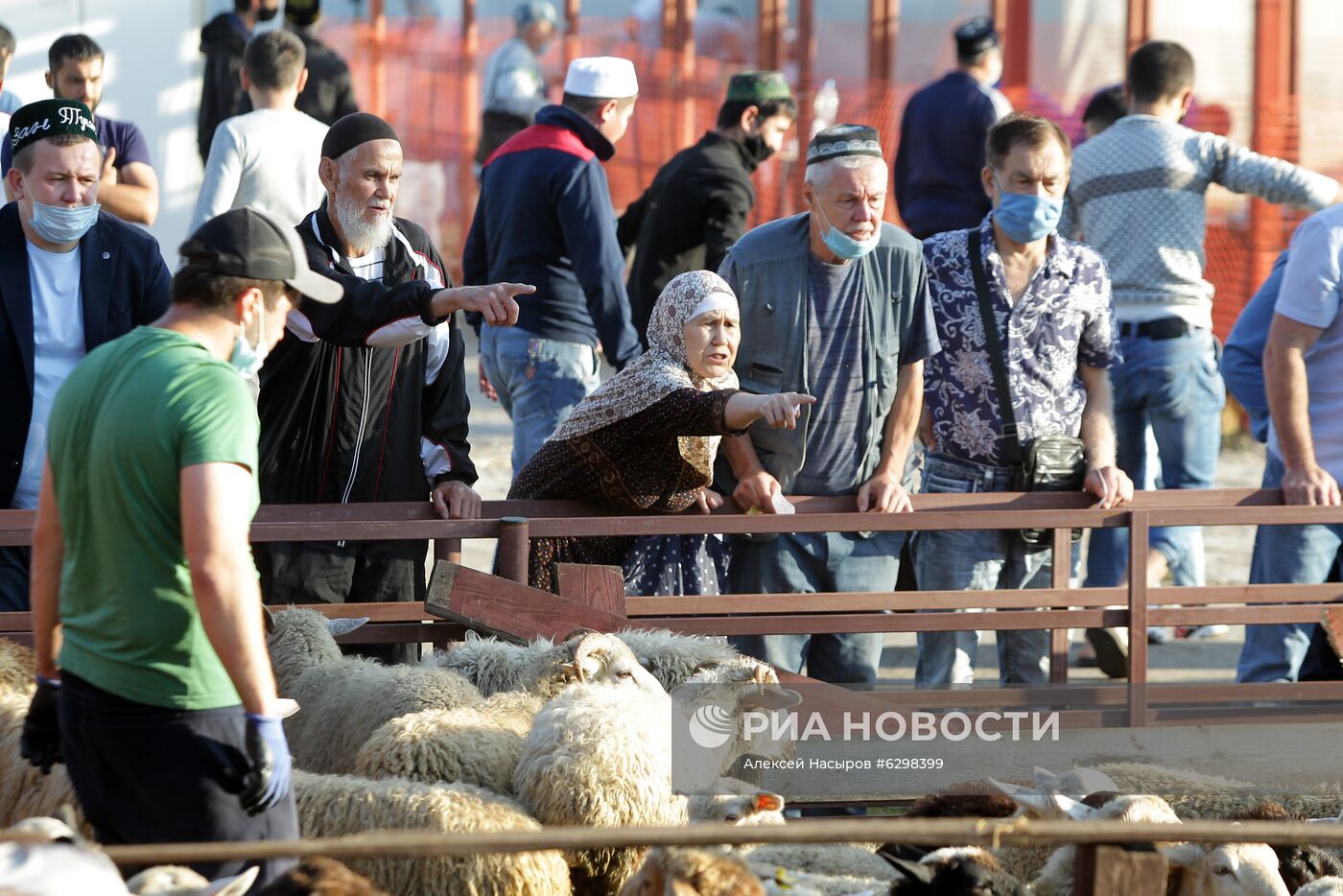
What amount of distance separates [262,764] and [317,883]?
0.80ft

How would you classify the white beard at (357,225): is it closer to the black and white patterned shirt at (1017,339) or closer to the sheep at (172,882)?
the black and white patterned shirt at (1017,339)

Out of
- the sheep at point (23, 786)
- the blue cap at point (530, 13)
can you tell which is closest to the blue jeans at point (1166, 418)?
the sheep at point (23, 786)

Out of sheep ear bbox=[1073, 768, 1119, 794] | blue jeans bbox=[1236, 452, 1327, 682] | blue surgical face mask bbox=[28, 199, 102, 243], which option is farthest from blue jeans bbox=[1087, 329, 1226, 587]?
A: blue surgical face mask bbox=[28, 199, 102, 243]

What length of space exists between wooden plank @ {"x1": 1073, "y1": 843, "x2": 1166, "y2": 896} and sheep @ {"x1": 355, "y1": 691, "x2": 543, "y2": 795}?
1.42 metres

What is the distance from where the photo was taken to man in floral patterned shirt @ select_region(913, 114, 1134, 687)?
5.46 metres

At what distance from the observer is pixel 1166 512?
518 cm

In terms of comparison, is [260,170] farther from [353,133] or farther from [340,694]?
[340,694]

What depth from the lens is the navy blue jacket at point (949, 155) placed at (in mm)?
7793

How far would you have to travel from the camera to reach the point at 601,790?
3568 millimetres

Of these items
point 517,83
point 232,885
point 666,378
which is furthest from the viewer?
point 517,83

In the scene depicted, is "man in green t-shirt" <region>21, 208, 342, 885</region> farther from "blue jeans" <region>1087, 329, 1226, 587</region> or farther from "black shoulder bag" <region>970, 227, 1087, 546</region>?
"blue jeans" <region>1087, 329, 1226, 587</region>

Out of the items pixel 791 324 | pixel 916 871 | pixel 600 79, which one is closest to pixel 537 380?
pixel 600 79

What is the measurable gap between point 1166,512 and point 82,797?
3.41 m

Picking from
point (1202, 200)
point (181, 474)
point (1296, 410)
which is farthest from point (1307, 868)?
point (1202, 200)
